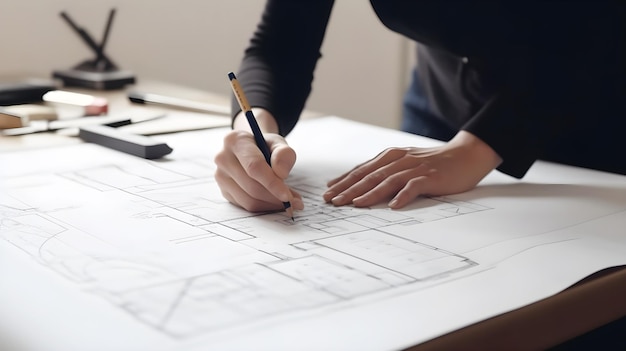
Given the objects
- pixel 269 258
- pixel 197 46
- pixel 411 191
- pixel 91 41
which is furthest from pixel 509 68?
pixel 197 46

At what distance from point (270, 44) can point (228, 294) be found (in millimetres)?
685

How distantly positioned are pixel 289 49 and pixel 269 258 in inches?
23.6

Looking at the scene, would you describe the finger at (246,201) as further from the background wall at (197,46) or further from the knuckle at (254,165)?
the background wall at (197,46)

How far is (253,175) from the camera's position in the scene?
2.74ft

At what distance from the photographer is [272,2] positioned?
1237 millimetres

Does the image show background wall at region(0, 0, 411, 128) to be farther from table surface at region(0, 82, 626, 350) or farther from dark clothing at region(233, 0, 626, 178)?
table surface at region(0, 82, 626, 350)

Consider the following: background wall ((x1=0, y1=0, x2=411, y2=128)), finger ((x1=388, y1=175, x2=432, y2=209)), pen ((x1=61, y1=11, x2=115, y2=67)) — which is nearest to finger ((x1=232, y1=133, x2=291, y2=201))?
finger ((x1=388, y1=175, x2=432, y2=209))

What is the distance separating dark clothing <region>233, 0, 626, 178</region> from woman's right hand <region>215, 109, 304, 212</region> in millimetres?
241

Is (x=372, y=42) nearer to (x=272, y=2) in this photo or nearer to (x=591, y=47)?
(x=272, y=2)

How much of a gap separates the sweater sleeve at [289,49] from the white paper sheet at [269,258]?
0.19 m

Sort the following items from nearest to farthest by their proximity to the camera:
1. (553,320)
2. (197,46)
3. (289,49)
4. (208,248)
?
(553,320)
(208,248)
(289,49)
(197,46)

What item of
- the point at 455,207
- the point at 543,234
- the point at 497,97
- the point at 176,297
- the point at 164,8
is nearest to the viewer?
the point at 176,297

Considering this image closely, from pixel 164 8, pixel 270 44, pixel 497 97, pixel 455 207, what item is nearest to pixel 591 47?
pixel 497 97

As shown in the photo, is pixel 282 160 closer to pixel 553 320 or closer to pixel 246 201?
pixel 246 201
